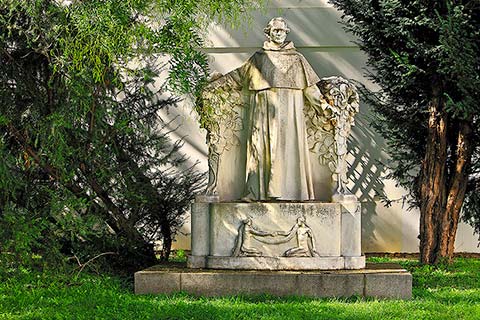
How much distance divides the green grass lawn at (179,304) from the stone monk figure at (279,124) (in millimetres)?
1284

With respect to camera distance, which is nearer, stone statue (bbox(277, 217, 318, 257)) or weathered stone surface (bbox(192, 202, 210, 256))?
stone statue (bbox(277, 217, 318, 257))

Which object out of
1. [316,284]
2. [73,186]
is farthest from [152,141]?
[316,284]

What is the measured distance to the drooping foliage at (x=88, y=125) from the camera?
7.85 meters

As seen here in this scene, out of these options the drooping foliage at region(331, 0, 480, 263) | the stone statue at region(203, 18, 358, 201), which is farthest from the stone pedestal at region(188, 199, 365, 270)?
the drooping foliage at region(331, 0, 480, 263)

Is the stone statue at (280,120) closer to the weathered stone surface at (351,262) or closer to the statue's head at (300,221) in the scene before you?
the statue's head at (300,221)

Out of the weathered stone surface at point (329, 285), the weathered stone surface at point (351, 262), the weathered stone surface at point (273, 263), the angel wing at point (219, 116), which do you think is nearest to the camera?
the weathered stone surface at point (329, 285)

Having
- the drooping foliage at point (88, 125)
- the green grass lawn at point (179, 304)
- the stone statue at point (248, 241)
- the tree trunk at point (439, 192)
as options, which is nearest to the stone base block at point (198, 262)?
the stone statue at point (248, 241)

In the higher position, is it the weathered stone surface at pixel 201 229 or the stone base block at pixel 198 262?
the weathered stone surface at pixel 201 229

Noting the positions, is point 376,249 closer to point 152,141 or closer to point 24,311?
point 152,141

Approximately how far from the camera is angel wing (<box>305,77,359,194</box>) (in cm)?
861

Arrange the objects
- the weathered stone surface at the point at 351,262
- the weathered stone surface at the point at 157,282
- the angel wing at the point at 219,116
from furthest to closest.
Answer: the angel wing at the point at 219,116 → the weathered stone surface at the point at 351,262 → the weathered stone surface at the point at 157,282

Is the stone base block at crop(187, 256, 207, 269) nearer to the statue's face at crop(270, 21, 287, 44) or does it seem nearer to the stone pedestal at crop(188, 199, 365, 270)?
the stone pedestal at crop(188, 199, 365, 270)

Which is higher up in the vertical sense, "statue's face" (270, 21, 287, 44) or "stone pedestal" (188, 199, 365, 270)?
"statue's face" (270, 21, 287, 44)

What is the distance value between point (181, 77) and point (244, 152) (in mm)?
1142
